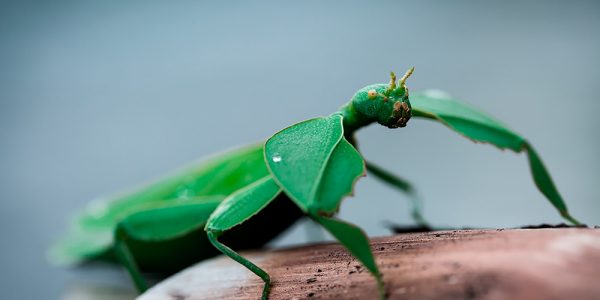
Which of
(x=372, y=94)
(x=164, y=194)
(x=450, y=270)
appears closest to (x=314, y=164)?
(x=450, y=270)

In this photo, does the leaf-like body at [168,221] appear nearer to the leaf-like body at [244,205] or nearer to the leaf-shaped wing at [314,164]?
the leaf-like body at [244,205]

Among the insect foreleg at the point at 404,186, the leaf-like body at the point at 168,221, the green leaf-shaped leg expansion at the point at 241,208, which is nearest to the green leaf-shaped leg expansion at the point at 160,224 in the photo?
the leaf-like body at the point at 168,221

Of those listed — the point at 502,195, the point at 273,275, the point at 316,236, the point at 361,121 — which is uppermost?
the point at 361,121

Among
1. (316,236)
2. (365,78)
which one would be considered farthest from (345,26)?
(316,236)

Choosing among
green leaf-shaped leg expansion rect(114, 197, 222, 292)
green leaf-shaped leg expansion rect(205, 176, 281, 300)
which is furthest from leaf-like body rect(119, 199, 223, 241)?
green leaf-shaped leg expansion rect(205, 176, 281, 300)

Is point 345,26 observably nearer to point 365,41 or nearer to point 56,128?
point 365,41
